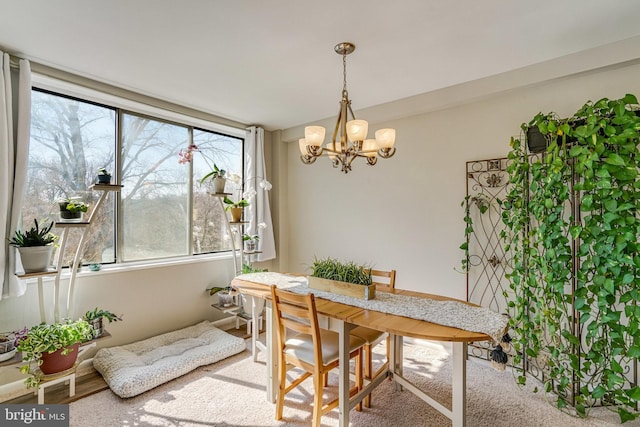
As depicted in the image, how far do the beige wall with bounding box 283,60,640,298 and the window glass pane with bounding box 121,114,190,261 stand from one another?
161 cm

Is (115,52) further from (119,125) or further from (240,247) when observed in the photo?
(240,247)

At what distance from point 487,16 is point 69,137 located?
3433mm

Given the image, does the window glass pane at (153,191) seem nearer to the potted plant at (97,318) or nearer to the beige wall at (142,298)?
the beige wall at (142,298)

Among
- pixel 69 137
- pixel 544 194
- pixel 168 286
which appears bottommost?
pixel 168 286

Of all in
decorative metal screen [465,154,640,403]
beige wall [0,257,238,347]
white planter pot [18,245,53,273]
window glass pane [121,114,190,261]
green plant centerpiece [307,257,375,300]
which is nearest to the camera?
green plant centerpiece [307,257,375,300]

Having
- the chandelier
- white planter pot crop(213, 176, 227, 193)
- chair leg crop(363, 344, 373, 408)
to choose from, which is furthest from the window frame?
chair leg crop(363, 344, 373, 408)

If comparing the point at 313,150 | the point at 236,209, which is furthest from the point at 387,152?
the point at 236,209

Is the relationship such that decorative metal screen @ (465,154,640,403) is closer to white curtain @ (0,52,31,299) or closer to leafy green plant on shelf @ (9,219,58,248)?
leafy green plant on shelf @ (9,219,58,248)

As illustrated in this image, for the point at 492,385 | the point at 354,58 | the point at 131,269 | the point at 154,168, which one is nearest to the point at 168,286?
the point at 131,269

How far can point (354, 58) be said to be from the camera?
2330 millimetres

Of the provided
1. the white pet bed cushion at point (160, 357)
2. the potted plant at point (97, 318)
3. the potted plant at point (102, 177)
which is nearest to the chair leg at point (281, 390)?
the white pet bed cushion at point (160, 357)

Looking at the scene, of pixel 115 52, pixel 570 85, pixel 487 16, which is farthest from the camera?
pixel 570 85

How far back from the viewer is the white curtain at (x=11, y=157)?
6.97 ft

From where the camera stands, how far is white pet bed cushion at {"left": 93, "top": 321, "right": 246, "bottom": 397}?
91.6 inches
